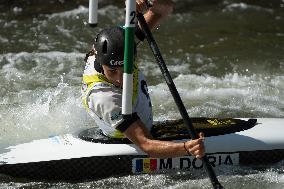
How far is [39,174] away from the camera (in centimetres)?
603

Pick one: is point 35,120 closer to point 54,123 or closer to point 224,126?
point 54,123

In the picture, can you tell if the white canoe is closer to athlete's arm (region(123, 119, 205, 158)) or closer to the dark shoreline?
athlete's arm (region(123, 119, 205, 158))

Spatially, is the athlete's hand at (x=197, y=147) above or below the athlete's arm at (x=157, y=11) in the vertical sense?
below

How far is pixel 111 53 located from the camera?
5340mm

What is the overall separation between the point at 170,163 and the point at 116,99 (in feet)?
3.03

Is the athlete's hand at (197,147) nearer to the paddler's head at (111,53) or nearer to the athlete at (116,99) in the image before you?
the athlete at (116,99)

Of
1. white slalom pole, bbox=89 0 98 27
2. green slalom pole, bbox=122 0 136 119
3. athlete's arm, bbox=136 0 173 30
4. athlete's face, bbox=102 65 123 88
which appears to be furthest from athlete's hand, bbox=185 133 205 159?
athlete's arm, bbox=136 0 173 30

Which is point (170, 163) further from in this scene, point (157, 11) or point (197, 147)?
point (157, 11)

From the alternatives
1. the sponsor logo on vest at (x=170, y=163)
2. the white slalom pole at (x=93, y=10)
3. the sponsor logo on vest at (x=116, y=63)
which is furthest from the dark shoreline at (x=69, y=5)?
the sponsor logo on vest at (x=116, y=63)

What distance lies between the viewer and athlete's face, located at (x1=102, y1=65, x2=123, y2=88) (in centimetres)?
542

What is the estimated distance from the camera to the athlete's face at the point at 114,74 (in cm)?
542

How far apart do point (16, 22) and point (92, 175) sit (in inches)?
235

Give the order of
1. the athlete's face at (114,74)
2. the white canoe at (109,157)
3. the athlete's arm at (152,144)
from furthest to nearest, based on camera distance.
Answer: the white canoe at (109,157)
the athlete's face at (114,74)
the athlete's arm at (152,144)

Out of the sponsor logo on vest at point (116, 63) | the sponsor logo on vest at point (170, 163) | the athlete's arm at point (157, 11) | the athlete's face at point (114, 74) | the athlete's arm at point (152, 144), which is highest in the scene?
the athlete's arm at point (157, 11)
